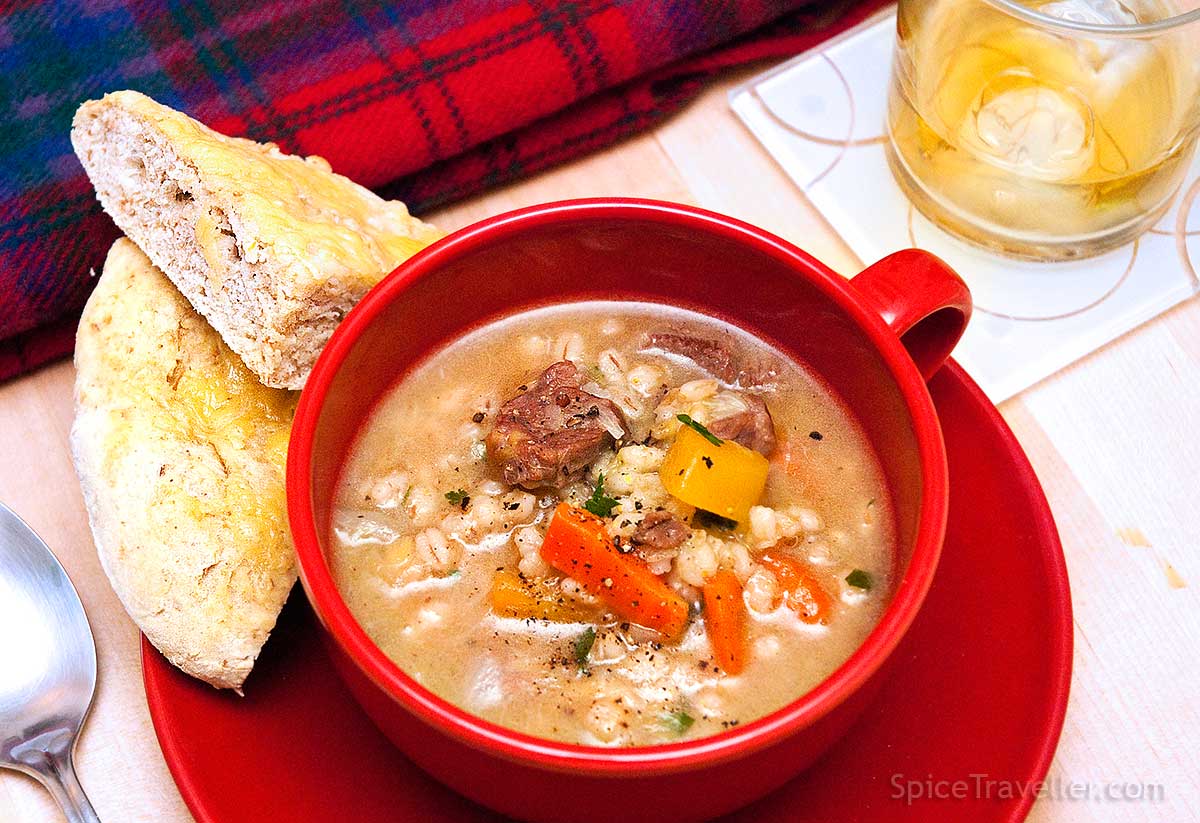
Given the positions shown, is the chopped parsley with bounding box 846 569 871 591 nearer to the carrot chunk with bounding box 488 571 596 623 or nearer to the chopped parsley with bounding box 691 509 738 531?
the chopped parsley with bounding box 691 509 738 531

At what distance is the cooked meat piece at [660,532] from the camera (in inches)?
65.0

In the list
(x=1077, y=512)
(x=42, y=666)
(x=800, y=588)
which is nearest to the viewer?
(x=800, y=588)

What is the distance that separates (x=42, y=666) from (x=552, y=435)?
90 cm

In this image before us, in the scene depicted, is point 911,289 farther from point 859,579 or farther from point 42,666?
point 42,666

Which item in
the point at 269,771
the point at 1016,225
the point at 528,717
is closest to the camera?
the point at 528,717

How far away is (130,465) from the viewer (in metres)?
1.81

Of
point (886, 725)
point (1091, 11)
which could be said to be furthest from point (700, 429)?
point (1091, 11)

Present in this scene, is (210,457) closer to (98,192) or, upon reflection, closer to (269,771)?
(269,771)

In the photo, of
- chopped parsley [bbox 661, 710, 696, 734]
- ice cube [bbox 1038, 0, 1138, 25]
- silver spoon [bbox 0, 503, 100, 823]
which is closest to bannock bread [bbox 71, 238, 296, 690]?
silver spoon [bbox 0, 503, 100, 823]

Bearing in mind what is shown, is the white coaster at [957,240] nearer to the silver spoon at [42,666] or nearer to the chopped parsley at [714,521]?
the chopped parsley at [714,521]

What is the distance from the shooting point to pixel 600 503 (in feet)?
5.58

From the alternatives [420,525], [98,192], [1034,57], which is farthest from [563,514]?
[1034,57]

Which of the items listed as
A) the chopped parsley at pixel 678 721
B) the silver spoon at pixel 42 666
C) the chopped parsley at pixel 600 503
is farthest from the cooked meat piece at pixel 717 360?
the silver spoon at pixel 42 666

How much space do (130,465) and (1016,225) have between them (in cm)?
161
